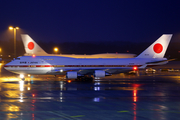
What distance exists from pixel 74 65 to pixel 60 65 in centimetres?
245

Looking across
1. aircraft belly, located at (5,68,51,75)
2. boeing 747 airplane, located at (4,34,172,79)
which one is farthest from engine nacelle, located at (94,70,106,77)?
aircraft belly, located at (5,68,51,75)

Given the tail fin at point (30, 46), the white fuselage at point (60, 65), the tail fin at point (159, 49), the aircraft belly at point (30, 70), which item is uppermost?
the tail fin at point (30, 46)

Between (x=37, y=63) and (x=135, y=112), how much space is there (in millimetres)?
25186

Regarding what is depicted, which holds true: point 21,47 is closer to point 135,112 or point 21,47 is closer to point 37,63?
point 37,63

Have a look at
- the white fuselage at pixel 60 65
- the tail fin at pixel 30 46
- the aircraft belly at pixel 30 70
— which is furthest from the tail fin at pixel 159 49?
the tail fin at pixel 30 46

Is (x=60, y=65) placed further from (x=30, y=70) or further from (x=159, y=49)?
(x=159, y=49)

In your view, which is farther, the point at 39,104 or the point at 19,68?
the point at 19,68

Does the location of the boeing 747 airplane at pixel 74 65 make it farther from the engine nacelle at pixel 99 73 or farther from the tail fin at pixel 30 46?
the tail fin at pixel 30 46

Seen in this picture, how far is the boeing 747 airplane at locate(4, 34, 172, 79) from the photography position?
35.2 meters

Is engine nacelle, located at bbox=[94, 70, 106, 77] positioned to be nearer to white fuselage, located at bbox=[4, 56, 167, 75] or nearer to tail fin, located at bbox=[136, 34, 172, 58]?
white fuselage, located at bbox=[4, 56, 167, 75]

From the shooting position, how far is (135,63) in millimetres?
38344

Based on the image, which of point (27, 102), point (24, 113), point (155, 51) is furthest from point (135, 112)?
point (155, 51)

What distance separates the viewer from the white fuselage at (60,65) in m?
35.5

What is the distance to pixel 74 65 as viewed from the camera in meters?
36.6
